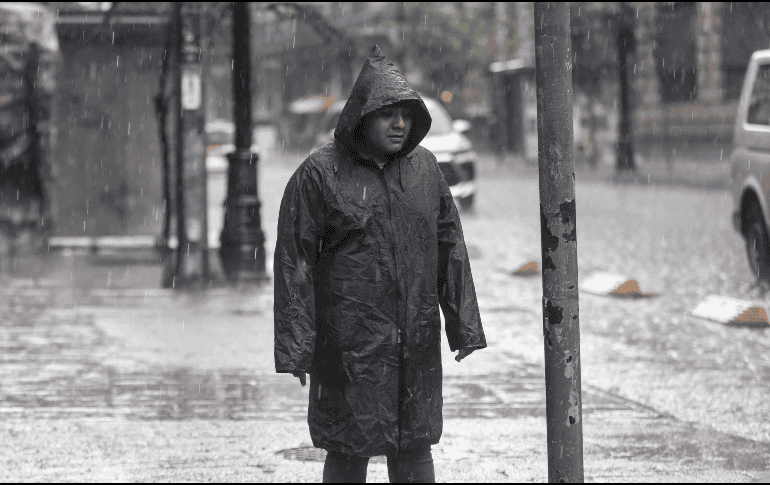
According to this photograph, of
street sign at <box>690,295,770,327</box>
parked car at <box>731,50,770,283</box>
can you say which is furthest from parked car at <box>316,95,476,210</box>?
street sign at <box>690,295,770,327</box>

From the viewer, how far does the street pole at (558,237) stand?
3.90m

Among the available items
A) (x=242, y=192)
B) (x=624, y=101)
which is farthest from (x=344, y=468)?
(x=624, y=101)

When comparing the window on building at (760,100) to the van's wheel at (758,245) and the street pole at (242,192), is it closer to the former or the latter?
the van's wheel at (758,245)

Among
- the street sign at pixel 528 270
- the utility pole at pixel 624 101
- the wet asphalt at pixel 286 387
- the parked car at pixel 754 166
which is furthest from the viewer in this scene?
the utility pole at pixel 624 101

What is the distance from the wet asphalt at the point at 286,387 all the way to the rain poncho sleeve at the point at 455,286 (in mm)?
1362

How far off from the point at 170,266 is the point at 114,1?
2947mm

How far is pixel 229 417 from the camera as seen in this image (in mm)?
6414

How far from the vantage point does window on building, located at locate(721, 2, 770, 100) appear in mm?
28828

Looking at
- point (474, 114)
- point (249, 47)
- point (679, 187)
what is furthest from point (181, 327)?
point (474, 114)

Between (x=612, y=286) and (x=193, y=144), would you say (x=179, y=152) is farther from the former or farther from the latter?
(x=612, y=286)

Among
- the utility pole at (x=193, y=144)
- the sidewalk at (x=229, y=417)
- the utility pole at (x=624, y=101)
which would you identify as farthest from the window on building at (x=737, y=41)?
the sidewalk at (x=229, y=417)

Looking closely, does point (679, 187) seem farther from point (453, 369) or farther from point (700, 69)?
point (453, 369)

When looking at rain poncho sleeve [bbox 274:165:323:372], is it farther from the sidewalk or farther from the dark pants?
the sidewalk

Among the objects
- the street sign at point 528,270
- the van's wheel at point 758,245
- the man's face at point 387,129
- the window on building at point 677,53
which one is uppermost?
the window on building at point 677,53
